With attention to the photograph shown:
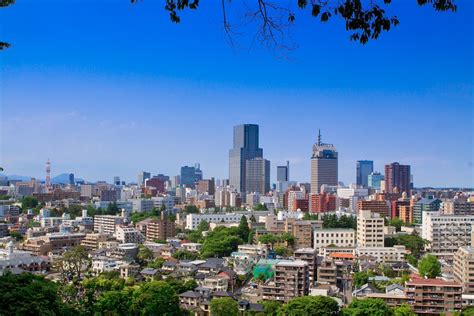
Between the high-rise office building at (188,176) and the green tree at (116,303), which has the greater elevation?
the high-rise office building at (188,176)

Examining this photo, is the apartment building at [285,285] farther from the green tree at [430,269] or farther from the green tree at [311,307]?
the green tree at [430,269]

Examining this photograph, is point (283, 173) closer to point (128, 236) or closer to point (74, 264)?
point (128, 236)

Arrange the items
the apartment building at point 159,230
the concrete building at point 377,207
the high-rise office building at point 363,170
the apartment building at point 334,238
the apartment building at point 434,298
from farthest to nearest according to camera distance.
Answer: the high-rise office building at point 363,170, the concrete building at point 377,207, the apartment building at point 159,230, the apartment building at point 334,238, the apartment building at point 434,298

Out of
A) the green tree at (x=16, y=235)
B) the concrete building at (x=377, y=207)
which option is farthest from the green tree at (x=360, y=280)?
the concrete building at (x=377, y=207)

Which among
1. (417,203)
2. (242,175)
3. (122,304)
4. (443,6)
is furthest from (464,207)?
(242,175)

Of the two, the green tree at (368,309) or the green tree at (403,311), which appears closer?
the green tree at (368,309)

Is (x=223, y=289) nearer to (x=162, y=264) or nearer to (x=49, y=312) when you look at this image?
(x=162, y=264)
